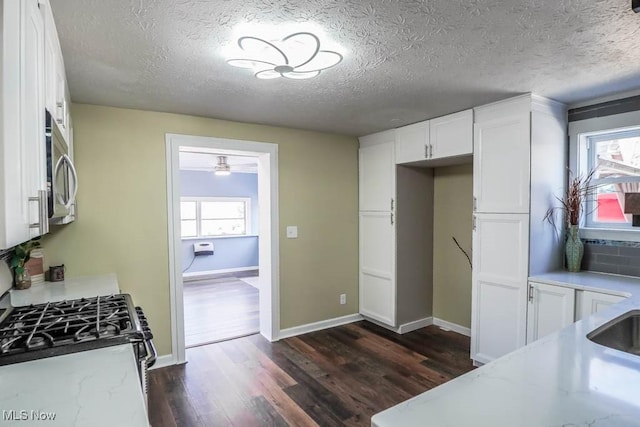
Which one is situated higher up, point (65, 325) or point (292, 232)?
point (292, 232)

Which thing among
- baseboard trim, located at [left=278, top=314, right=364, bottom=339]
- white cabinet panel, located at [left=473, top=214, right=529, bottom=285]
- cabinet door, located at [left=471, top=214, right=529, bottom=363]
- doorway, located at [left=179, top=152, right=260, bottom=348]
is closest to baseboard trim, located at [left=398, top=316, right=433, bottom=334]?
baseboard trim, located at [left=278, top=314, right=364, bottom=339]

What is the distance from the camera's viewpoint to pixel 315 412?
95.0 inches

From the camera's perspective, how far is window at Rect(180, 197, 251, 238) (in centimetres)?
718

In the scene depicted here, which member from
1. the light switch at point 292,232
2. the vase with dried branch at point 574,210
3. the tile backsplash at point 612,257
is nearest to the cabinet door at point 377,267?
the light switch at point 292,232

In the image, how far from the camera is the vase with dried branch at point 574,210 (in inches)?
110

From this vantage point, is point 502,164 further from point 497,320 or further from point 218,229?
point 218,229

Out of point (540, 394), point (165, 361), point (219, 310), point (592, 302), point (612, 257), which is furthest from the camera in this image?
point (219, 310)

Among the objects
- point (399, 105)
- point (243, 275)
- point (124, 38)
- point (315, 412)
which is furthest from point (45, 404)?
point (243, 275)

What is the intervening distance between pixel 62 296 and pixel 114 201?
1023 mm

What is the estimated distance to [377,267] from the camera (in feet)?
13.3

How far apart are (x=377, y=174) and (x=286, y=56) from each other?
7.79ft

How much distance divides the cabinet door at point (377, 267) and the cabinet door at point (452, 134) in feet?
3.07

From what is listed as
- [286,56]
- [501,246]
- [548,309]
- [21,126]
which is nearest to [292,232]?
[501,246]

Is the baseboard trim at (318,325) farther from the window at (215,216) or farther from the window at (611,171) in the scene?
the window at (215,216)
